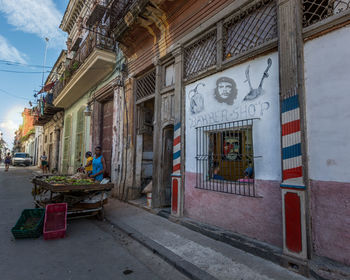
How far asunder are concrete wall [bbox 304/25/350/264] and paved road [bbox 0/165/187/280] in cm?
211

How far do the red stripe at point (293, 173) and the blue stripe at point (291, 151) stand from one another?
0.64 feet

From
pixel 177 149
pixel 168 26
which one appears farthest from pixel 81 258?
pixel 168 26

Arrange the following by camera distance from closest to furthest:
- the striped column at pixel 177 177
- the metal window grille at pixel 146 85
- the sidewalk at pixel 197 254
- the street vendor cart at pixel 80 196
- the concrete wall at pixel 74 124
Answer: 1. the sidewalk at pixel 197 254
2. the street vendor cart at pixel 80 196
3. the striped column at pixel 177 177
4. the metal window grille at pixel 146 85
5. the concrete wall at pixel 74 124

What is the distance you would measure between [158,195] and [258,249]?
3.48m

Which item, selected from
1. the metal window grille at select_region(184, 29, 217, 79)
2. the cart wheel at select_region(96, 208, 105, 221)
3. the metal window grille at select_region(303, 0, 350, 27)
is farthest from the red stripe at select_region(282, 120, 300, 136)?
the cart wheel at select_region(96, 208, 105, 221)

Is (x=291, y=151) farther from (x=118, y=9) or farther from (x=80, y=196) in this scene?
(x=118, y=9)

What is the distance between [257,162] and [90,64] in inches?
329

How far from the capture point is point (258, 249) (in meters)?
3.41

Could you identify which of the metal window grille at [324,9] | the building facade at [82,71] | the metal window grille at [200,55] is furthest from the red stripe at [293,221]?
the building facade at [82,71]

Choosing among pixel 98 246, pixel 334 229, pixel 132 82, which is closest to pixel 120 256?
pixel 98 246

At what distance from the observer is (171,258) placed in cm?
337

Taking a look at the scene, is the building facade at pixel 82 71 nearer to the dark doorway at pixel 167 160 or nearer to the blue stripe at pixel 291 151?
the dark doorway at pixel 167 160

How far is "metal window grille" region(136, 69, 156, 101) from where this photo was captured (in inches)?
287

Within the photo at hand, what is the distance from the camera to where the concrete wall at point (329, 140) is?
2.80 meters
